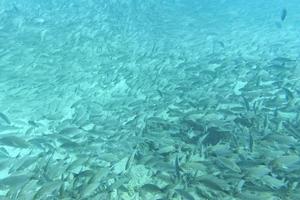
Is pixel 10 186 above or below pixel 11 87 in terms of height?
above

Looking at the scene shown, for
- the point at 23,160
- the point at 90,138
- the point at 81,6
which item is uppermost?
the point at 23,160

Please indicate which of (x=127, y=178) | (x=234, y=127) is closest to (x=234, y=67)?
(x=234, y=127)

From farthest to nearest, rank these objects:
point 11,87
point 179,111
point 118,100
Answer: point 11,87 < point 118,100 < point 179,111

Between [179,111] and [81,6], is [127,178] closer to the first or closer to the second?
[179,111]

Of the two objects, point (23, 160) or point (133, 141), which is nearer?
point (23, 160)

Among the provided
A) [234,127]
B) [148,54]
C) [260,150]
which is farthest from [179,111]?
[148,54]

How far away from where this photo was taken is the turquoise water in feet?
19.0

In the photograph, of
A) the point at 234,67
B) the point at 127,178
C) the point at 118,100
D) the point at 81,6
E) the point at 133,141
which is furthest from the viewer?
the point at 81,6

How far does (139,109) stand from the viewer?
943cm

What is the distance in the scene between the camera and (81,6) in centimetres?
2080

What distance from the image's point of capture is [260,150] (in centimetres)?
633

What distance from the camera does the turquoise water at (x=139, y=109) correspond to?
579cm

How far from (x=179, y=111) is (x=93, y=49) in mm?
7052

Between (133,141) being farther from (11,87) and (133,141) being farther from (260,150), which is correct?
(11,87)
